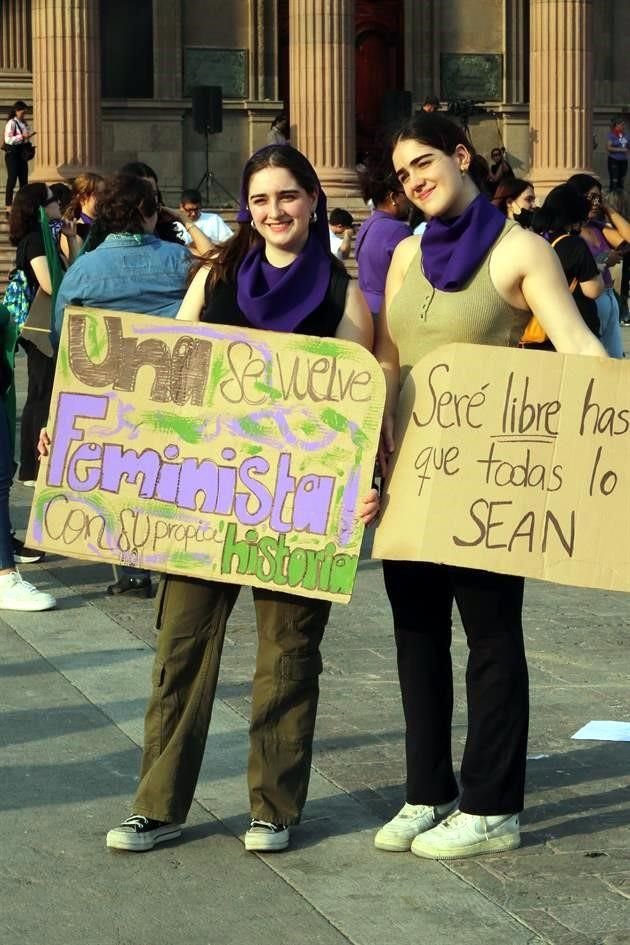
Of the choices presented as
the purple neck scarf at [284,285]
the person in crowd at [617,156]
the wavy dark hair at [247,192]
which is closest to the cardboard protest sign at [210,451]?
the purple neck scarf at [284,285]

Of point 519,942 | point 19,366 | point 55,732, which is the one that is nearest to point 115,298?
point 55,732

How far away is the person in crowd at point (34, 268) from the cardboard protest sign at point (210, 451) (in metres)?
5.48

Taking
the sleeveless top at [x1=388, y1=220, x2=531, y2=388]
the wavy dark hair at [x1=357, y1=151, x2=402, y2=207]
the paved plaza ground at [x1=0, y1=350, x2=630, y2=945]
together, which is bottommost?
the paved plaza ground at [x1=0, y1=350, x2=630, y2=945]

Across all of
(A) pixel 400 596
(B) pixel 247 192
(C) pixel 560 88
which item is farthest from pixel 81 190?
(C) pixel 560 88

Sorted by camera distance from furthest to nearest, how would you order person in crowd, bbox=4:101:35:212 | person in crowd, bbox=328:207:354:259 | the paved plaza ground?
person in crowd, bbox=4:101:35:212 < person in crowd, bbox=328:207:354:259 < the paved plaza ground

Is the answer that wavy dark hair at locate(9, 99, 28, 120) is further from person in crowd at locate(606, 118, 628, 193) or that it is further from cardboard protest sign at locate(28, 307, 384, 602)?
cardboard protest sign at locate(28, 307, 384, 602)

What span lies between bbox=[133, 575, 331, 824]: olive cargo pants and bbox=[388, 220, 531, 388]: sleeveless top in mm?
710

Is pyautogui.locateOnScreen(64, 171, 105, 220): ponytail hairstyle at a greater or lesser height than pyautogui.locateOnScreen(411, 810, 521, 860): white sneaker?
greater

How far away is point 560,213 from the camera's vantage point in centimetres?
995

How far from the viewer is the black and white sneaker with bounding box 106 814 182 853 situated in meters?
5.39

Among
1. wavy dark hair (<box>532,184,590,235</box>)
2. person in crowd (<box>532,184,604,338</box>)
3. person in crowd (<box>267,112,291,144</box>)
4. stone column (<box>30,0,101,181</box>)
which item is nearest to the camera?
person in crowd (<box>532,184,604,338</box>)

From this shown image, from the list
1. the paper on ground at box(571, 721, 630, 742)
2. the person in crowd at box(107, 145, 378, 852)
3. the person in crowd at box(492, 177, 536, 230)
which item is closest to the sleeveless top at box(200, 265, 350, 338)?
the person in crowd at box(107, 145, 378, 852)

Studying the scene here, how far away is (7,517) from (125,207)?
4.79 ft

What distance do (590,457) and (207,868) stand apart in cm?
141
